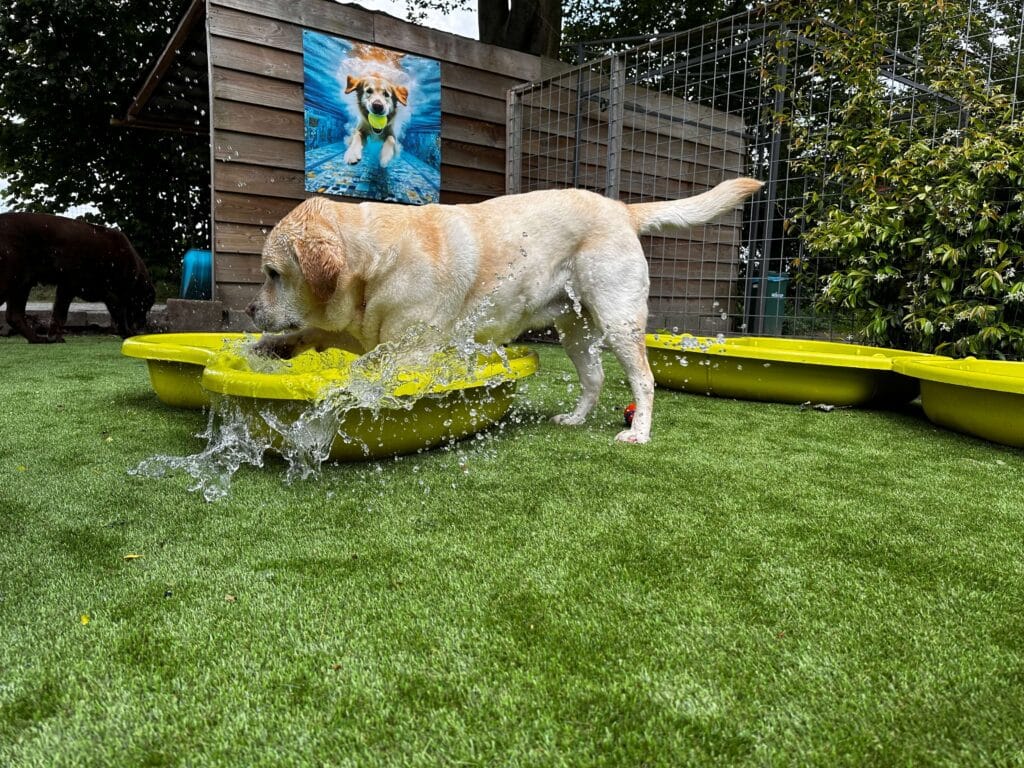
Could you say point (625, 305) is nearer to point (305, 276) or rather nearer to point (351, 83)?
point (305, 276)

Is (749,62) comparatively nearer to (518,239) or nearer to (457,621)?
(518,239)

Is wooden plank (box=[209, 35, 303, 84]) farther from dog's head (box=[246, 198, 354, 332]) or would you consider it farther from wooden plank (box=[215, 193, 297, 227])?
dog's head (box=[246, 198, 354, 332])

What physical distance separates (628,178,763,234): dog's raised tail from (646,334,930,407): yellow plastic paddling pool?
3.09 ft

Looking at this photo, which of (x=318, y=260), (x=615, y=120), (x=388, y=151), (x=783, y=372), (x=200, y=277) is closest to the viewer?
(x=318, y=260)

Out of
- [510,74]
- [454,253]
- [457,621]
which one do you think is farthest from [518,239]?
[510,74]

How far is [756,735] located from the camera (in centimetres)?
82

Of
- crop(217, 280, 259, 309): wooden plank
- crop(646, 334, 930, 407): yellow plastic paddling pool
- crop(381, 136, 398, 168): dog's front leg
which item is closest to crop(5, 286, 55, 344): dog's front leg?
crop(217, 280, 259, 309): wooden plank

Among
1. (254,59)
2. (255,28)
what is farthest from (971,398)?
(255,28)

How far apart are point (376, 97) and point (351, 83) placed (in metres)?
0.24

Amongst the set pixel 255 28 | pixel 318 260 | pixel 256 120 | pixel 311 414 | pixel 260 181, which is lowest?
pixel 311 414

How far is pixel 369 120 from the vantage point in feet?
18.5

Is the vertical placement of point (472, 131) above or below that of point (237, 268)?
above

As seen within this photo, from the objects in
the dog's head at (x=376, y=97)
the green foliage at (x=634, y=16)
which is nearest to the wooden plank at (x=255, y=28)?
the dog's head at (x=376, y=97)

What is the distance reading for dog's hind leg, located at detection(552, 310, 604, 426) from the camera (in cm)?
279
